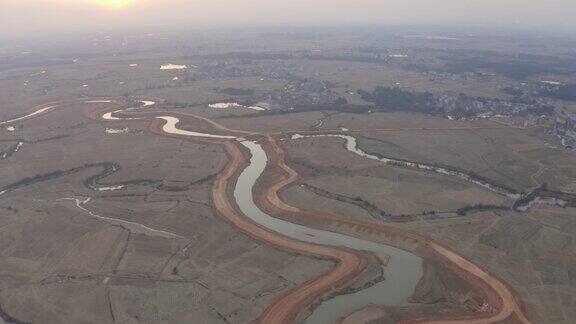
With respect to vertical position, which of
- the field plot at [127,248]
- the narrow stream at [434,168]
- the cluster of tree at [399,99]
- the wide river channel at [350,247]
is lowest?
the field plot at [127,248]

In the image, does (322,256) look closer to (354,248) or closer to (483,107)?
(354,248)

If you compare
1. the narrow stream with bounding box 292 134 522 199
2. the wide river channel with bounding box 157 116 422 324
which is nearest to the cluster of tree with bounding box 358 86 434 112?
the narrow stream with bounding box 292 134 522 199

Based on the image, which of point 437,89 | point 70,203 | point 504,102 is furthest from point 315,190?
point 437,89

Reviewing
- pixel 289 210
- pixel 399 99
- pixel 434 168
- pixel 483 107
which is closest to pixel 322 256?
pixel 289 210

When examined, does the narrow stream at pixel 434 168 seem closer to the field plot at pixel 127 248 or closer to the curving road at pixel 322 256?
the curving road at pixel 322 256

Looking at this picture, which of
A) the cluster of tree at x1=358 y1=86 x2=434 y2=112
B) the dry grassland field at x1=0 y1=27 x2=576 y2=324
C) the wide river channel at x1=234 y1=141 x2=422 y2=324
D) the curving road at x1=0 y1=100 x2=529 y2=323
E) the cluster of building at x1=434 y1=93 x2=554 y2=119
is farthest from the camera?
the cluster of tree at x1=358 y1=86 x2=434 y2=112

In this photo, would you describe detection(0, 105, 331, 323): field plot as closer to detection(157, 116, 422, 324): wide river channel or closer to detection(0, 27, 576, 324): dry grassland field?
detection(0, 27, 576, 324): dry grassland field

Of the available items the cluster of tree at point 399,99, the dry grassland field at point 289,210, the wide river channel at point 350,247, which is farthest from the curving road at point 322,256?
the cluster of tree at point 399,99

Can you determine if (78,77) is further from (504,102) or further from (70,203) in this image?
(504,102)
